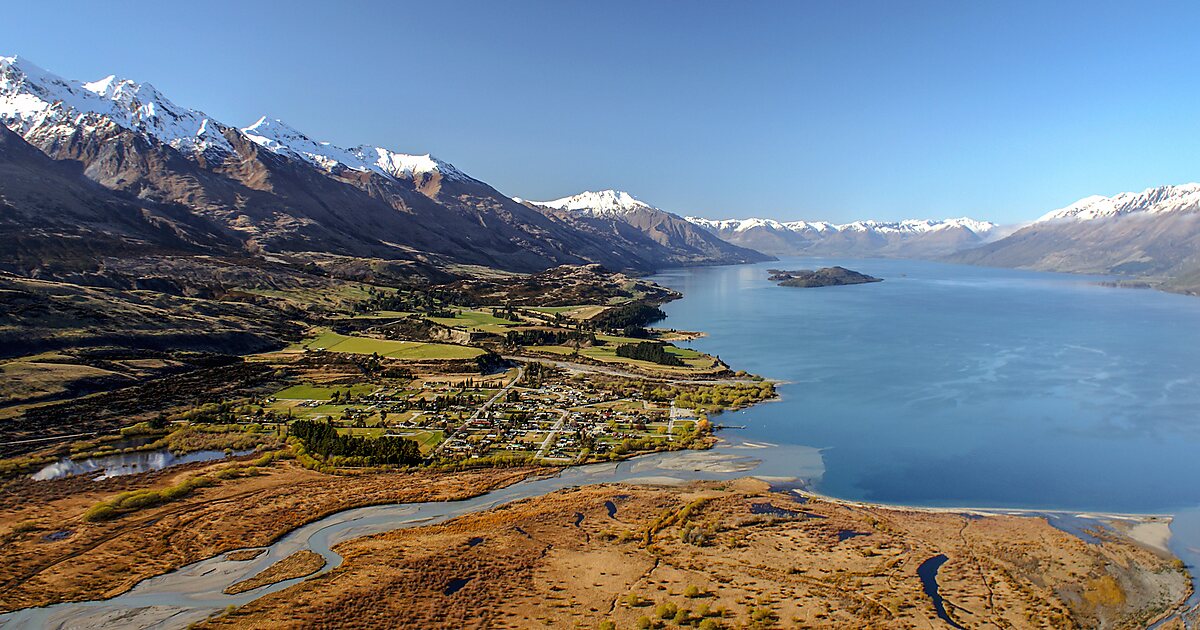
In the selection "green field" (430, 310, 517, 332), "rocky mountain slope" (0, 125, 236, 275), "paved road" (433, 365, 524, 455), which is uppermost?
"rocky mountain slope" (0, 125, 236, 275)

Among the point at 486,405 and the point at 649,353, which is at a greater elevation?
the point at 649,353

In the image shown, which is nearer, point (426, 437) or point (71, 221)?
point (426, 437)

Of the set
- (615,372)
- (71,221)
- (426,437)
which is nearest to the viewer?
(426,437)

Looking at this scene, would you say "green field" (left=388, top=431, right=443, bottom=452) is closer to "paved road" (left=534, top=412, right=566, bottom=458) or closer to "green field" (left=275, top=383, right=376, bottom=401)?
"paved road" (left=534, top=412, right=566, bottom=458)

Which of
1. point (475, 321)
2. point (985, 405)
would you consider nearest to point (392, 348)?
point (475, 321)

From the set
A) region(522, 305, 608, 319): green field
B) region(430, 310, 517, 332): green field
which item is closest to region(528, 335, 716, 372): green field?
region(430, 310, 517, 332): green field

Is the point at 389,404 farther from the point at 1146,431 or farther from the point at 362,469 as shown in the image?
the point at 1146,431

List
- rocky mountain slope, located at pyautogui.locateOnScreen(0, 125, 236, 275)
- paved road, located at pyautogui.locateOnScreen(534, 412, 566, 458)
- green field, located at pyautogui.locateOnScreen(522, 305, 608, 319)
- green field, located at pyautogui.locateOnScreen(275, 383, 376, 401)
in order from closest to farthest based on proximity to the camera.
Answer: paved road, located at pyautogui.locateOnScreen(534, 412, 566, 458)
green field, located at pyautogui.locateOnScreen(275, 383, 376, 401)
rocky mountain slope, located at pyautogui.locateOnScreen(0, 125, 236, 275)
green field, located at pyautogui.locateOnScreen(522, 305, 608, 319)

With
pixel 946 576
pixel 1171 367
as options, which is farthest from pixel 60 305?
pixel 1171 367

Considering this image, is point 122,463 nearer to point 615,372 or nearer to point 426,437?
point 426,437
